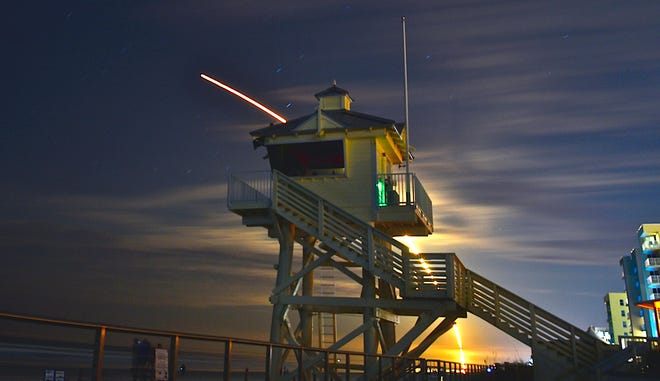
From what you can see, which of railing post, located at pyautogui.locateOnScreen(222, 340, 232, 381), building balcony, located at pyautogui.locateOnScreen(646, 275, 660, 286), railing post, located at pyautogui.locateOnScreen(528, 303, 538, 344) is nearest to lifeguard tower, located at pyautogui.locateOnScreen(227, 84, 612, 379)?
railing post, located at pyautogui.locateOnScreen(528, 303, 538, 344)

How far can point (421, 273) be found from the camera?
82.1ft

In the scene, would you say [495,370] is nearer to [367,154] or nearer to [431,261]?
[431,261]

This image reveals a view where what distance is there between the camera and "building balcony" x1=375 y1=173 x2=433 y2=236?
27281 millimetres

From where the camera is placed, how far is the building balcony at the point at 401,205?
2728cm

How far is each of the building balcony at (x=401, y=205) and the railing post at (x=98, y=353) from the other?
1984 centimetres

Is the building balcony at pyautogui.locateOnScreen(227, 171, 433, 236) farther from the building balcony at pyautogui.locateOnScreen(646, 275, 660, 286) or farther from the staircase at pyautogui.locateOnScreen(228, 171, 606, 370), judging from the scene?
the building balcony at pyautogui.locateOnScreen(646, 275, 660, 286)

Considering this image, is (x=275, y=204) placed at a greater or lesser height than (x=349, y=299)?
greater

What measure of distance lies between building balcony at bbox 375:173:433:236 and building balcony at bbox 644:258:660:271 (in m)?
107

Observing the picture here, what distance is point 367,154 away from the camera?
28.5 metres

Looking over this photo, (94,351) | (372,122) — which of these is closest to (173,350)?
(94,351)

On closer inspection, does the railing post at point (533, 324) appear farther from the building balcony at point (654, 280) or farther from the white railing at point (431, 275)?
the building balcony at point (654, 280)

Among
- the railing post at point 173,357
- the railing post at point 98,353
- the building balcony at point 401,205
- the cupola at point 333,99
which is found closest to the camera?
the railing post at point 98,353

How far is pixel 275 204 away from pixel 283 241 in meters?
1.84

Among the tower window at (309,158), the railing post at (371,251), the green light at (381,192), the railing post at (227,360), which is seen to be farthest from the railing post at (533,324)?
the railing post at (227,360)
